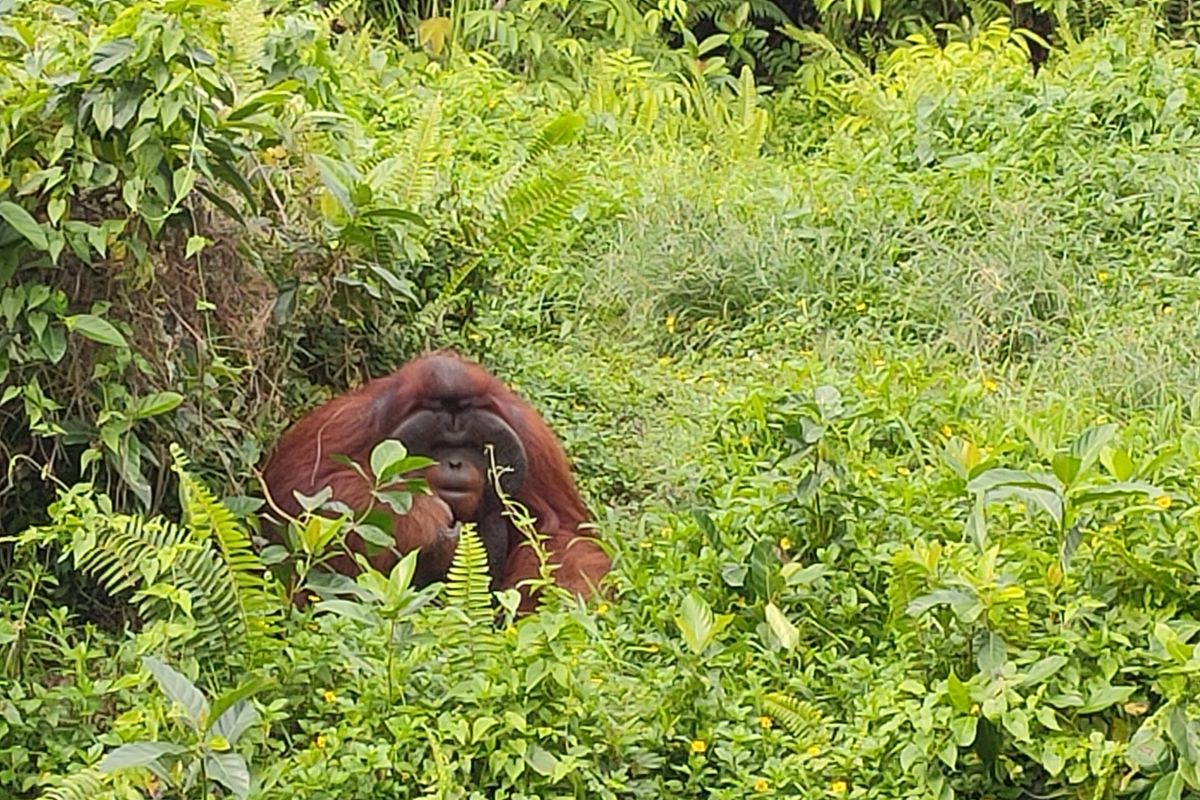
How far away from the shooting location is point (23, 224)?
3.18 meters

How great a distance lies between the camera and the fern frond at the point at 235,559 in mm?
3049

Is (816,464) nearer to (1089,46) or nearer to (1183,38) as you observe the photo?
(1089,46)

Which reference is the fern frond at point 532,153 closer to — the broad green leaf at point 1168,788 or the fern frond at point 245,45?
the fern frond at point 245,45

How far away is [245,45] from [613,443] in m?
1.36

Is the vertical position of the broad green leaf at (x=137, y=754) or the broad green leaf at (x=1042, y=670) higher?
the broad green leaf at (x=1042, y=670)

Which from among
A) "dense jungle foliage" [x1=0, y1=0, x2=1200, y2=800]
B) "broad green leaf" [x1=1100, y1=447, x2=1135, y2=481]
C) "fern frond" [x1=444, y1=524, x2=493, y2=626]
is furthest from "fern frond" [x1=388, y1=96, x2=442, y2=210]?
"broad green leaf" [x1=1100, y1=447, x2=1135, y2=481]

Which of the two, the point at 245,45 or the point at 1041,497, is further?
the point at 245,45

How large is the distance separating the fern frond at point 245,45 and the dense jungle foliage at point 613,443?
0.01 m

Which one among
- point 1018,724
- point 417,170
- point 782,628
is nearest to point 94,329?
point 782,628

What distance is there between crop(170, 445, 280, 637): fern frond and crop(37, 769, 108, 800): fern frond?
16.4 inches

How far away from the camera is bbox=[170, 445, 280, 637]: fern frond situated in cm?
305

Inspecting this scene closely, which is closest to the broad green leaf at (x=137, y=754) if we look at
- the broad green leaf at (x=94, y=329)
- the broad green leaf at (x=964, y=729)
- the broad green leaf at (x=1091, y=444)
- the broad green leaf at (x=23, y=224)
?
the broad green leaf at (x=94, y=329)

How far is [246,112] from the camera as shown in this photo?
11.0 ft

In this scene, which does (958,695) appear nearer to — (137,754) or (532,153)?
(137,754)
